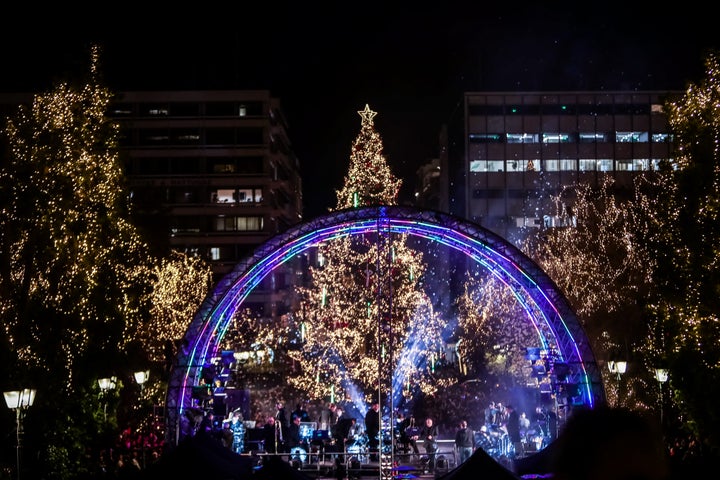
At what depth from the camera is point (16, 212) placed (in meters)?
24.4

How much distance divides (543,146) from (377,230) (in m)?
52.0

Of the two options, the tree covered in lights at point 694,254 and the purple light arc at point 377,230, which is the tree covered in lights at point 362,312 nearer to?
the purple light arc at point 377,230

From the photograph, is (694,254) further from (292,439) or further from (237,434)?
(237,434)

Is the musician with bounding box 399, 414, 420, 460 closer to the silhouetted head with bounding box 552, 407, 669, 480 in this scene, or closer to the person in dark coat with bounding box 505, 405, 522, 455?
the person in dark coat with bounding box 505, 405, 522, 455

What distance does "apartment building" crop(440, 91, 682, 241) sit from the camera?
75812mm

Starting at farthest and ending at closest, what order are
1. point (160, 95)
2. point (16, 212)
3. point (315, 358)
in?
point (160, 95) → point (315, 358) → point (16, 212)

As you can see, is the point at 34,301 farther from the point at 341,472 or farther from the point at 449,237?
the point at 449,237

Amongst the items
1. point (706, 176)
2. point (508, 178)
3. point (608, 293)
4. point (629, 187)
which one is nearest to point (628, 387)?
A: point (608, 293)

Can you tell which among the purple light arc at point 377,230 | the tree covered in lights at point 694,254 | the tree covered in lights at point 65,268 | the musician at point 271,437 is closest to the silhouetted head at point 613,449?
the tree covered in lights at point 694,254

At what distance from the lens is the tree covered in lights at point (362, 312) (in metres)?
42.8

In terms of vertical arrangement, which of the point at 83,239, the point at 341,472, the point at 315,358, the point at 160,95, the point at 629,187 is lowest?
the point at 341,472

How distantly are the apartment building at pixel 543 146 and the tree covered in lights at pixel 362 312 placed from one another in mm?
31285

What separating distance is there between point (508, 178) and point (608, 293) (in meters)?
29.8

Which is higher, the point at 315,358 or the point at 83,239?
the point at 83,239
